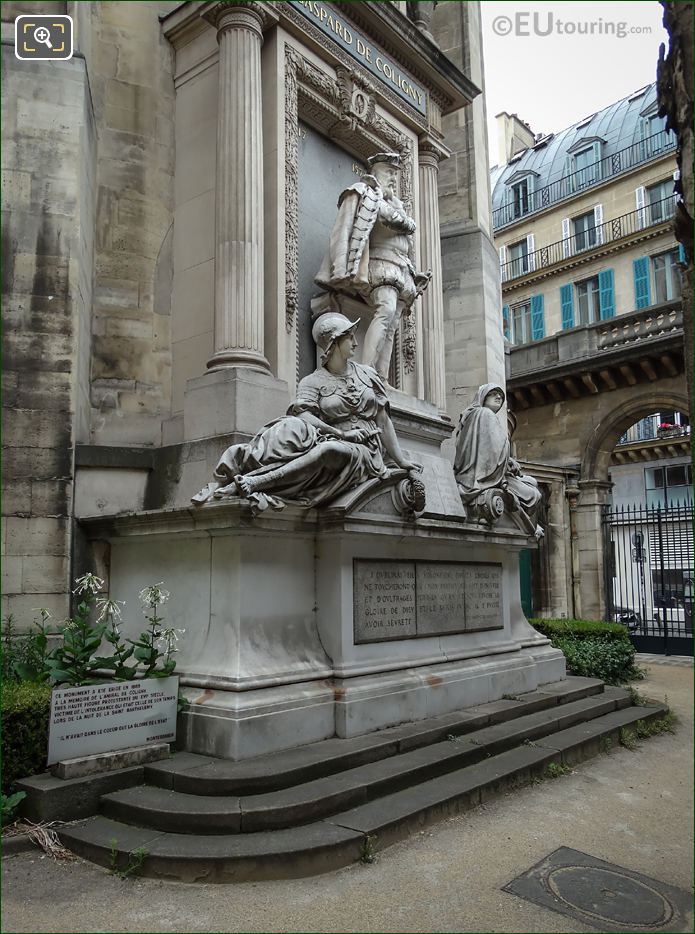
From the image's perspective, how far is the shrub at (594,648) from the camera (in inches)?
421

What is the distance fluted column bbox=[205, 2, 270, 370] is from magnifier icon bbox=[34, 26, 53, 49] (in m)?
1.81

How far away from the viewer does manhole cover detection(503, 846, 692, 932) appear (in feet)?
12.1

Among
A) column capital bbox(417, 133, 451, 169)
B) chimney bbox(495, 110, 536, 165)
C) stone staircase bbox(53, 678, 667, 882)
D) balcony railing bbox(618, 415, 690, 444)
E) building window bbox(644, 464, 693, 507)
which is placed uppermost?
chimney bbox(495, 110, 536, 165)

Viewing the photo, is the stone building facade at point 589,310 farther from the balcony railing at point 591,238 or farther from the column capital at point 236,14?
the column capital at point 236,14

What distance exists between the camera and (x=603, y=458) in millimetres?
21250

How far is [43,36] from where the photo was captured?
318 inches

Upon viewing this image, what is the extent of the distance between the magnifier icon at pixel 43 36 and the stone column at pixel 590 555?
16.4 metres

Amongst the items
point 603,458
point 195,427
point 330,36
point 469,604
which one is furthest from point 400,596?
point 603,458

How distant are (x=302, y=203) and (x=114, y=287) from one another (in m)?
2.74

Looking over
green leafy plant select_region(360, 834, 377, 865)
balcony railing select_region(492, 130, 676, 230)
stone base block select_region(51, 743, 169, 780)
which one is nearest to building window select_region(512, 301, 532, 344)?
balcony railing select_region(492, 130, 676, 230)

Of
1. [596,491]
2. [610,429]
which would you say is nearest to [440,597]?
[596,491]

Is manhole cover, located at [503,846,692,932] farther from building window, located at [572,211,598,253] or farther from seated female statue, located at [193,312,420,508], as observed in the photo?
building window, located at [572,211,598,253]

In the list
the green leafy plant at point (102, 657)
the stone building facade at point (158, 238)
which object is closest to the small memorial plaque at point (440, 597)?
the stone building facade at point (158, 238)

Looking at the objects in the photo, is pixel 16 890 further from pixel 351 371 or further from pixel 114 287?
pixel 114 287
